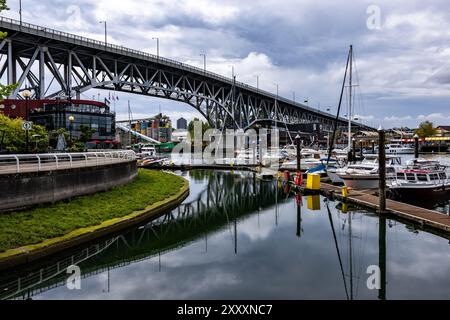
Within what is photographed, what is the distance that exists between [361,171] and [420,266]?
2231 centimetres

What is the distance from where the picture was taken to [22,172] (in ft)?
61.7

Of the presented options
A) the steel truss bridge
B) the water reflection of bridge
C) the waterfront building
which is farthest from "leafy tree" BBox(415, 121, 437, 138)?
the water reflection of bridge

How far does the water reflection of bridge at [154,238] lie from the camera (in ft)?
47.1

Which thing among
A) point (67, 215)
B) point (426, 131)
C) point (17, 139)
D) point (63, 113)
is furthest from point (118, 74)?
point (426, 131)

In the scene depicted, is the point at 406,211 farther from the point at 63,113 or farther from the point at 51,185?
the point at 63,113

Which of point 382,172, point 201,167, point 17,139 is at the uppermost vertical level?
point 17,139

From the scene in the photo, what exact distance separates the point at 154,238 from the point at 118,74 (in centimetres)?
8068

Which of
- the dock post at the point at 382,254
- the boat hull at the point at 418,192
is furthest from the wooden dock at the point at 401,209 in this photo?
the boat hull at the point at 418,192

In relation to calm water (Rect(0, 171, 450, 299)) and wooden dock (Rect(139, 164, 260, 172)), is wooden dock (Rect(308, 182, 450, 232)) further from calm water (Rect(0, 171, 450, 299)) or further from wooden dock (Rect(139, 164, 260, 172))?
wooden dock (Rect(139, 164, 260, 172))

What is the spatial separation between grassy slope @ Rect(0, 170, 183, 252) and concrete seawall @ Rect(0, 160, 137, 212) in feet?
1.54

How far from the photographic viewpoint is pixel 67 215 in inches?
776

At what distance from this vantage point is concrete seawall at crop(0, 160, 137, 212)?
1812 cm

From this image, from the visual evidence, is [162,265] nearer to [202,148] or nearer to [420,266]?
[420,266]
